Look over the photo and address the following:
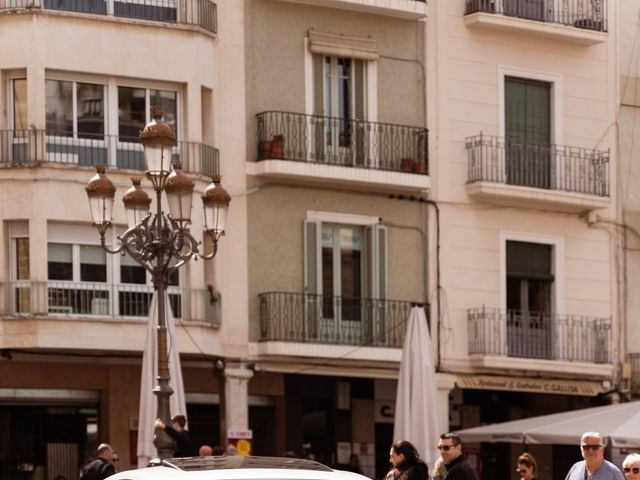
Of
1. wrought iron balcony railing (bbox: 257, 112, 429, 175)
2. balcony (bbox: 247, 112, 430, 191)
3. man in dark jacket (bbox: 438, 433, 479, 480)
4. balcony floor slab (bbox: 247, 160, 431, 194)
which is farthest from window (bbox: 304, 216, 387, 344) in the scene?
man in dark jacket (bbox: 438, 433, 479, 480)

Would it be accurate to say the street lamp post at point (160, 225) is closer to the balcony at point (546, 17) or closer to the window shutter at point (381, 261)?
the window shutter at point (381, 261)

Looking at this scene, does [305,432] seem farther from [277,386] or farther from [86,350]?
[86,350]

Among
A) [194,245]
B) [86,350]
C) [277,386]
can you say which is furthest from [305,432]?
[194,245]

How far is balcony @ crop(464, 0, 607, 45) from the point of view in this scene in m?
35.2

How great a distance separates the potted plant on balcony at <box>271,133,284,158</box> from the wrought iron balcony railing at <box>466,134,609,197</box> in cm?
413

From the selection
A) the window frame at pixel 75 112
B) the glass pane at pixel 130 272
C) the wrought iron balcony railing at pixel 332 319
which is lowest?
the wrought iron balcony railing at pixel 332 319

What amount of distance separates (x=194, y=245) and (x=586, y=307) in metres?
15.0

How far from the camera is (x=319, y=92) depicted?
33.7 meters

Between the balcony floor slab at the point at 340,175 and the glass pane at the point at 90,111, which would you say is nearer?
the glass pane at the point at 90,111

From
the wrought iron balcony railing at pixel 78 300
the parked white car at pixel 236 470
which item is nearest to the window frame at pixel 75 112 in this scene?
the wrought iron balcony railing at pixel 78 300

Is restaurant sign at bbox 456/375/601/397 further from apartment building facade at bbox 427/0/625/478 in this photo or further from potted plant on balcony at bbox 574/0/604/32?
potted plant on balcony at bbox 574/0/604/32

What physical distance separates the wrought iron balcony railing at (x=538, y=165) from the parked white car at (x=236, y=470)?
2318 centimetres

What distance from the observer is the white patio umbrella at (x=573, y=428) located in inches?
1043

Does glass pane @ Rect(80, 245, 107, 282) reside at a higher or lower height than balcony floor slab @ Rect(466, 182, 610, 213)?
lower
